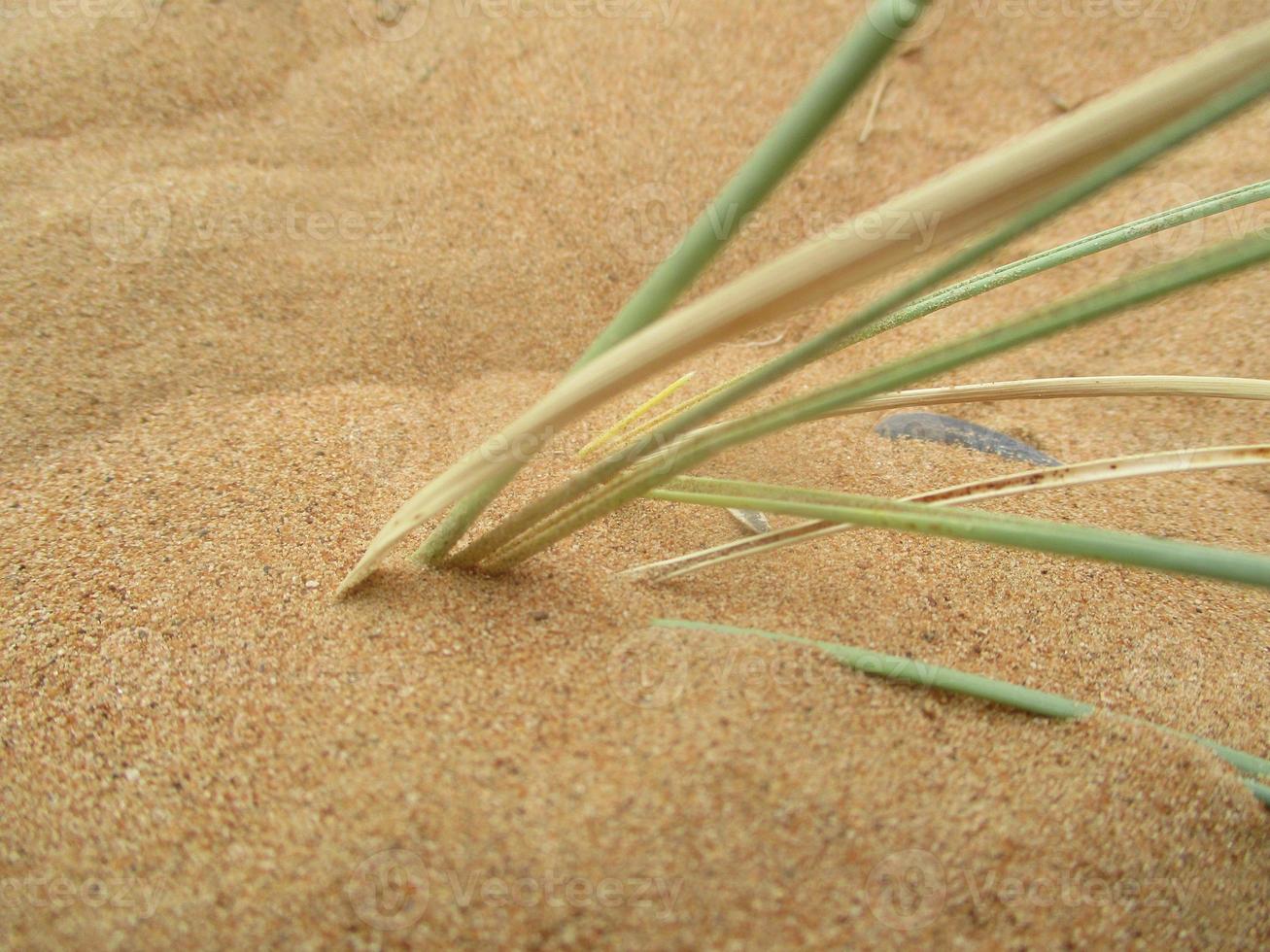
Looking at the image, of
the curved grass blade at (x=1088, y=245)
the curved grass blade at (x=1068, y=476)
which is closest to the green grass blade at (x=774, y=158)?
the curved grass blade at (x=1088, y=245)

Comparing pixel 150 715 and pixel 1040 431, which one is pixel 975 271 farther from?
pixel 150 715

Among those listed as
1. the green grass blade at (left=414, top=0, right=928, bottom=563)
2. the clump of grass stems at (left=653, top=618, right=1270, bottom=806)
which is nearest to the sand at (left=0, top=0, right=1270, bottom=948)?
the clump of grass stems at (left=653, top=618, right=1270, bottom=806)

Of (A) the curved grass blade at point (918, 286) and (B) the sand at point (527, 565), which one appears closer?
(A) the curved grass blade at point (918, 286)

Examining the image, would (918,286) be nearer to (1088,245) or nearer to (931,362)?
(931,362)

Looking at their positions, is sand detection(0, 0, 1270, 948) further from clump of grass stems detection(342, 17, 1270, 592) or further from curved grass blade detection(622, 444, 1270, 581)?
clump of grass stems detection(342, 17, 1270, 592)

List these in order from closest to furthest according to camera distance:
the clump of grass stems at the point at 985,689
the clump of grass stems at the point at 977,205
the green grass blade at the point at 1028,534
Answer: the clump of grass stems at the point at 977,205 → the green grass blade at the point at 1028,534 → the clump of grass stems at the point at 985,689

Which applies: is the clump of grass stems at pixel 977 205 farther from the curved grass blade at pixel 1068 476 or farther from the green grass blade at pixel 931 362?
the curved grass blade at pixel 1068 476
